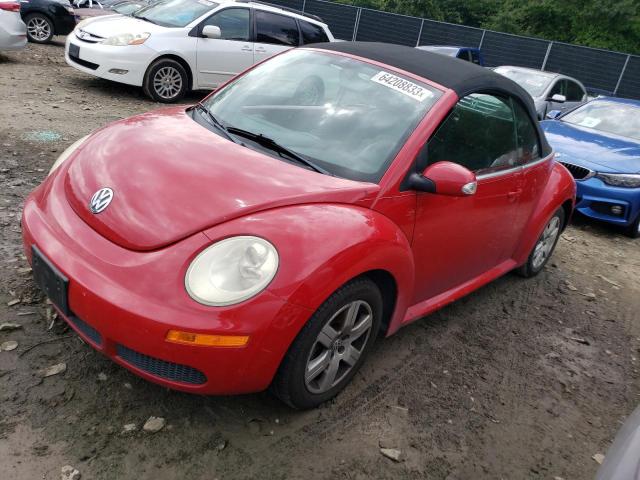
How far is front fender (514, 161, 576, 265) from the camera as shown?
13.3 feet

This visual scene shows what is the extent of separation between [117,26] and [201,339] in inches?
283

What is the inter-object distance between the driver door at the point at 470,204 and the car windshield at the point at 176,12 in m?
6.15

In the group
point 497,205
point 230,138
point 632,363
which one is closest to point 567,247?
point 632,363

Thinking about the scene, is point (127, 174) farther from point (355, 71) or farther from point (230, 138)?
point (355, 71)

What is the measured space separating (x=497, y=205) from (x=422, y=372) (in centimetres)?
112

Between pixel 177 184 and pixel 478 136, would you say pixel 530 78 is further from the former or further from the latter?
pixel 177 184

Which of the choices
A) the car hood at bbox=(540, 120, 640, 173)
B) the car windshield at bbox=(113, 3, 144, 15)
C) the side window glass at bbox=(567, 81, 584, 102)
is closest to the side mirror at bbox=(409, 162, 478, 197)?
the car hood at bbox=(540, 120, 640, 173)

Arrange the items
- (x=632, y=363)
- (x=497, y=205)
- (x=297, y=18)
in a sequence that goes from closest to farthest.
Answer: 1. (x=497, y=205)
2. (x=632, y=363)
3. (x=297, y=18)

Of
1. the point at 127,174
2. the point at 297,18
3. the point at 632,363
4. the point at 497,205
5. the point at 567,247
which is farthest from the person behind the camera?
the point at 297,18

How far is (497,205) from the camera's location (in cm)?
342

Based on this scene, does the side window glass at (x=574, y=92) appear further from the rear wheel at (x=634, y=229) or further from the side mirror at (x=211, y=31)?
the side mirror at (x=211, y=31)

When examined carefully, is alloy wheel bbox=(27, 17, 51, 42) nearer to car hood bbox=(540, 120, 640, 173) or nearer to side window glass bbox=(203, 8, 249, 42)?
side window glass bbox=(203, 8, 249, 42)

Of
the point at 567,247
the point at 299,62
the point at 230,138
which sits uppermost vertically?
the point at 299,62

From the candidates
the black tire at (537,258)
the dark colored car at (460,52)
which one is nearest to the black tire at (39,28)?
the dark colored car at (460,52)
